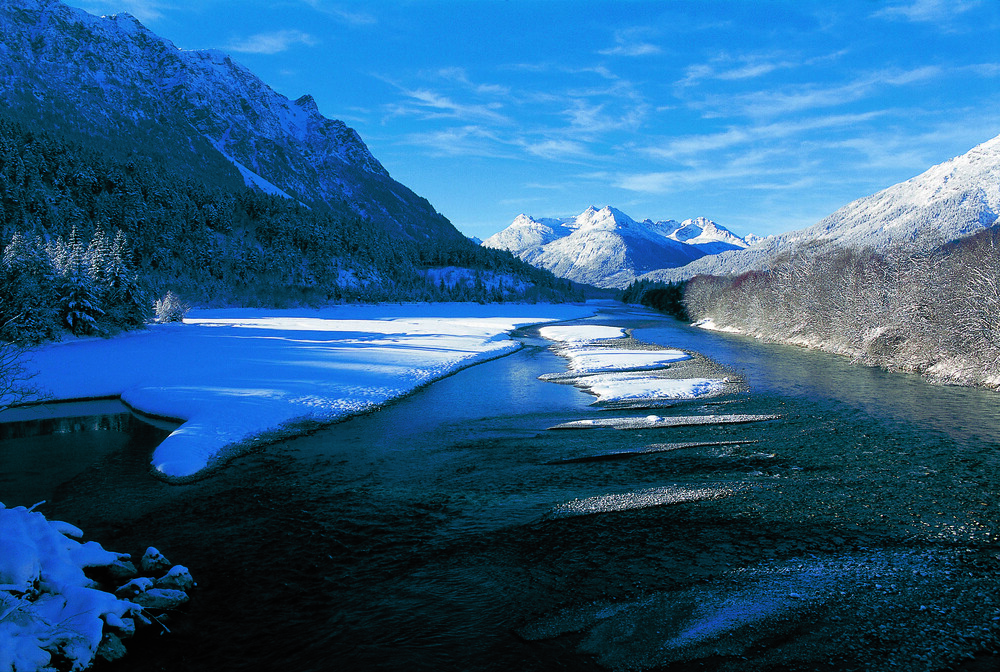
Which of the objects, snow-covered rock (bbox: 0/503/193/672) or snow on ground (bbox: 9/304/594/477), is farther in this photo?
snow on ground (bbox: 9/304/594/477)

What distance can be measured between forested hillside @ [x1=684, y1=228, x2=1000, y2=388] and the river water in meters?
13.5

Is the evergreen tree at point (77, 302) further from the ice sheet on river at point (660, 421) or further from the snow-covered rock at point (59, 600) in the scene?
the ice sheet on river at point (660, 421)

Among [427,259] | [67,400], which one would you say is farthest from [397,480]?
[427,259]

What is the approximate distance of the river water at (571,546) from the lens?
8070mm

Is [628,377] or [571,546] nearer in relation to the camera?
[571,546]

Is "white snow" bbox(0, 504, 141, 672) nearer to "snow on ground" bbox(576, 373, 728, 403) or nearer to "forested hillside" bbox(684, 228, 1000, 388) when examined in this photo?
"snow on ground" bbox(576, 373, 728, 403)

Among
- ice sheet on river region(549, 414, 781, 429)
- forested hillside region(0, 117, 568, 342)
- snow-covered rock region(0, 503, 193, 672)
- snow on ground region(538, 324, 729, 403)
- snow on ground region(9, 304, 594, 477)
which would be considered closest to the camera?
snow-covered rock region(0, 503, 193, 672)

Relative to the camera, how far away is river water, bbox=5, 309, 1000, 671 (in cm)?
807

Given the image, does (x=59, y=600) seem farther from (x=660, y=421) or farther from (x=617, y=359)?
(x=617, y=359)

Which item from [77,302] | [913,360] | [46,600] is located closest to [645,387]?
[913,360]

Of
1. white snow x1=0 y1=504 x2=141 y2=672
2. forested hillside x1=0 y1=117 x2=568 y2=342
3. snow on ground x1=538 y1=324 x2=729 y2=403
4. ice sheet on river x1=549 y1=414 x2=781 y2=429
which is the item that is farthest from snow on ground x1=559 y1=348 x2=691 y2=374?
forested hillside x1=0 y1=117 x2=568 y2=342

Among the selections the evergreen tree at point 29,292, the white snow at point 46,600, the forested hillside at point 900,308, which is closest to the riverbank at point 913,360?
the forested hillside at point 900,308

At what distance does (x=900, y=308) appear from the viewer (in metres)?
36.5

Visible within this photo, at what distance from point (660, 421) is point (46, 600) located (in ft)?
59.9
